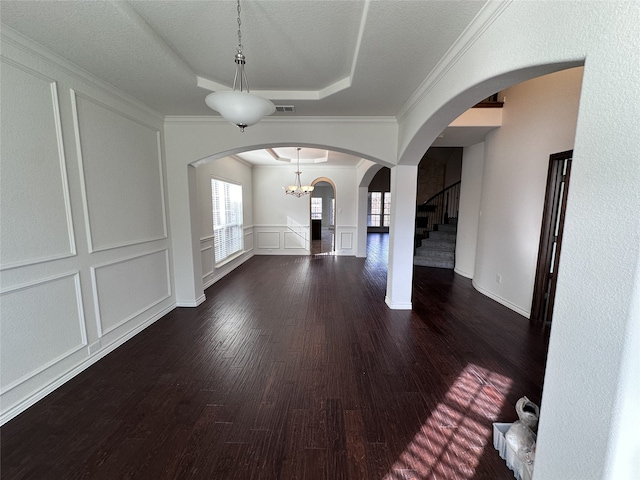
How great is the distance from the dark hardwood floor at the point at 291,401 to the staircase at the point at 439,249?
8.96 feet

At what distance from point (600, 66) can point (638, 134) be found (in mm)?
326

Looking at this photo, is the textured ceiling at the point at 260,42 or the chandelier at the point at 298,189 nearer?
the textured ceiling at the point at 260,42

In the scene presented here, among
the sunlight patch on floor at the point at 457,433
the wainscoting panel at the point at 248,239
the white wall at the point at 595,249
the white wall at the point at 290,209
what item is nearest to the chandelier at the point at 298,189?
the white wall at the point at 290,209

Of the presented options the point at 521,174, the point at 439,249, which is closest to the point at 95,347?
the point at 521,174

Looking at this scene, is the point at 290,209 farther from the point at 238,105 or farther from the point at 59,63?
the point at 238,105

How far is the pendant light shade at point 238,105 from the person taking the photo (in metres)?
1.62

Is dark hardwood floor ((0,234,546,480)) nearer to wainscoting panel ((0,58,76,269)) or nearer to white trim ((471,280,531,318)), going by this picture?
white trim ((471,280,531,318))

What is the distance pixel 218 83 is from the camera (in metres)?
2.79

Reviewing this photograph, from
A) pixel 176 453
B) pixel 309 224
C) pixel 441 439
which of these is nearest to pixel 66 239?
pixel 176 453

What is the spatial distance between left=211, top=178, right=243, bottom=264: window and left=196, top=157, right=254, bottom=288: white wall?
164mm

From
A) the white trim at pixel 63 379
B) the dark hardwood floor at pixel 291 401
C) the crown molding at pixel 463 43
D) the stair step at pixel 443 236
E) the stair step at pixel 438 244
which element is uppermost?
the crown molding at pixel 463 43

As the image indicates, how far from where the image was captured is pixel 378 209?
1459 cm

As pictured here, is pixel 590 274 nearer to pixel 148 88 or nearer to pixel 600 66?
pixel 600 66

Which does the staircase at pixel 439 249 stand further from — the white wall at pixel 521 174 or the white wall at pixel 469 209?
the white wall at pixel 521 174
